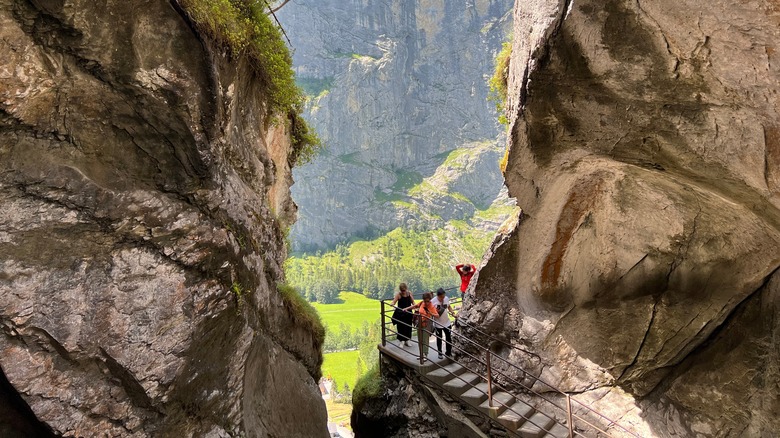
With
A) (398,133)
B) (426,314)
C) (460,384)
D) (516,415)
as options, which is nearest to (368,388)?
(460,384)

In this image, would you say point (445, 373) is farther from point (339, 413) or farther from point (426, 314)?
point (339, 413)

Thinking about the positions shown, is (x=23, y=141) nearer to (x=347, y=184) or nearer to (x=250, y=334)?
(x=250, y=334)

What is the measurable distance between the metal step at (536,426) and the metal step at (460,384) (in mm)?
1353

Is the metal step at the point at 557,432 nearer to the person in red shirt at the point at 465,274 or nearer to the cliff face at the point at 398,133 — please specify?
the person in red shirt at the point at 465,274

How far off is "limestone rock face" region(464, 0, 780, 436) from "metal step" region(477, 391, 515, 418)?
3.55 ft

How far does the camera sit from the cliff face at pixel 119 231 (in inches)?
190

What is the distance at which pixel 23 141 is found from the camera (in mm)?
4984

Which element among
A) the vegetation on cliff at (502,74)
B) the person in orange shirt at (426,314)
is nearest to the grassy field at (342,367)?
the person in orange shirt at (426,314)

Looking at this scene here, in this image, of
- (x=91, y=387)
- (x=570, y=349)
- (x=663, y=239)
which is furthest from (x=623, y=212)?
(x=91, y=387)

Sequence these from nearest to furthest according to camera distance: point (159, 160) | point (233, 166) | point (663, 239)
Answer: point (159, 160) < point (233, 166) < point (663, 239)

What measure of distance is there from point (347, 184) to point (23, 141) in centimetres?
14126

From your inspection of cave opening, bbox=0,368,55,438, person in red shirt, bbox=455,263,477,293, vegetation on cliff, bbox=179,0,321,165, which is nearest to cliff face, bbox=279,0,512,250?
person in red shirt, bbox=455,263,477,293

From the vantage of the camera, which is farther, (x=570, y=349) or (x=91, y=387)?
(x=570, y=349)

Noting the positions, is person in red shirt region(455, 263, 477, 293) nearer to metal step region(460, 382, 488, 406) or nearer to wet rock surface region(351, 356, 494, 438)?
wet rock surface region(351, 356, 494, 438)
